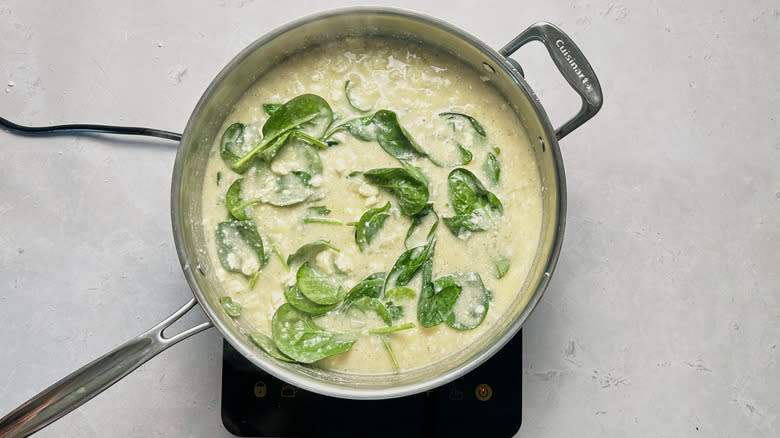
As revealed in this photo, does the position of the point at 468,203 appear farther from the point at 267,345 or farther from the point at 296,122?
the point at 267,345

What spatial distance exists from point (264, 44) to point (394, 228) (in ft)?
1.43

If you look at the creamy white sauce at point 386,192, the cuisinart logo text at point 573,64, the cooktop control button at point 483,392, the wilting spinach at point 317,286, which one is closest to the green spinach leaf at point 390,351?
the creamy white sauce at point 386,192

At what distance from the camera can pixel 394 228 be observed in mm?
1358

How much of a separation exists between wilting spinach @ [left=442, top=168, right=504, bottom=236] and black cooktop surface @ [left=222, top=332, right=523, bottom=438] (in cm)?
31

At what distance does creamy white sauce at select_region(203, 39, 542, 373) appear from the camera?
136 centimetres

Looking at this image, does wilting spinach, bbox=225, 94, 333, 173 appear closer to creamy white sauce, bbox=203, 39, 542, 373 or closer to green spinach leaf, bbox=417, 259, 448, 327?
creamy white sauce, bbox=203, 39, 542, 373

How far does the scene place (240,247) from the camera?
1.38m

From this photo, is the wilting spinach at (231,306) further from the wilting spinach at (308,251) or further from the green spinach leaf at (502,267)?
the green spinach leaf at (502,267)

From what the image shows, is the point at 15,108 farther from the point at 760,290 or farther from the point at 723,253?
the point at 760,290

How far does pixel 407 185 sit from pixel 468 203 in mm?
125

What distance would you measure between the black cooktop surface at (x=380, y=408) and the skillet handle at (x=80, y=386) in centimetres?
28

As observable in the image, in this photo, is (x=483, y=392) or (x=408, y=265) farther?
(x=483, y=392)

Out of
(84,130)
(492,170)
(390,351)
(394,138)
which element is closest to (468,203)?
(492,170)

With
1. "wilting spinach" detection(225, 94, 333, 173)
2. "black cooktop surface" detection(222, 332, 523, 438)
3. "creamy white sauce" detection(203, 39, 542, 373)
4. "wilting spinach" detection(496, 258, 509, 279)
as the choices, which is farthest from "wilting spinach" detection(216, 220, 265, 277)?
"wilting spinach" detection(496, 258, 509, 279)
